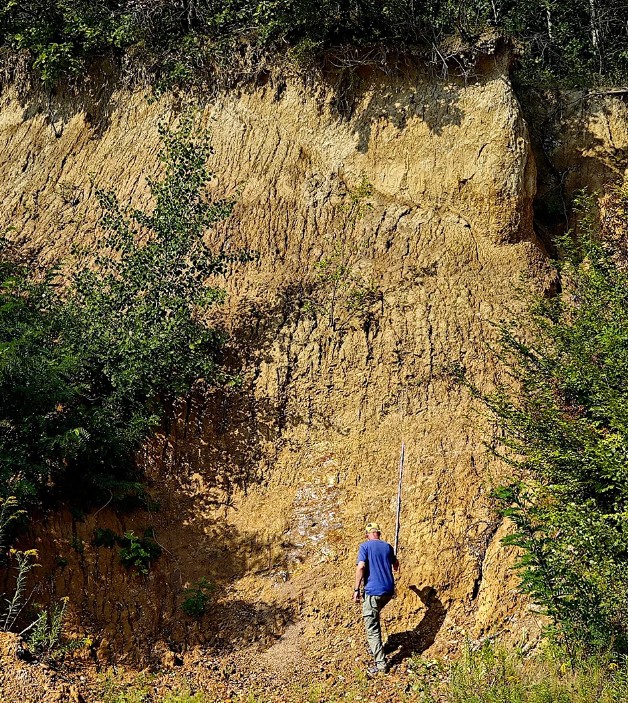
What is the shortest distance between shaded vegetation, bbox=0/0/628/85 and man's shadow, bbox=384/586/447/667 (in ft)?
28.2

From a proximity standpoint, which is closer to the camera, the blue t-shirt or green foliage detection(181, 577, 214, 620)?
the blue t-shirt

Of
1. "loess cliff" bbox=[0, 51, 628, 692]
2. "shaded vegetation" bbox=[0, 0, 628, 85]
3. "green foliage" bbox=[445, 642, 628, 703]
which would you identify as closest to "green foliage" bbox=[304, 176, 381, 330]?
"loess cliff" bbox=[0, 51, 628, 692]

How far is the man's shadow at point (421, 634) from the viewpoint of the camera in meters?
7.77

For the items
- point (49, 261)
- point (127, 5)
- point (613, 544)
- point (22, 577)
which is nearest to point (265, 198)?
point (49, 261)

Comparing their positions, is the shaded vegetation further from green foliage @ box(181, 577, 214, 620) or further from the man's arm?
green foliage @ box(181, 577, 214, 620)

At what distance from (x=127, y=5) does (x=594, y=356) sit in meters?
11.2

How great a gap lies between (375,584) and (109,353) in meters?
4.43

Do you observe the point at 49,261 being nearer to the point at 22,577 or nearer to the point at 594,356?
A: the point at 22,577

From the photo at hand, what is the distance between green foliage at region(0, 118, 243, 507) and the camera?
8281mm

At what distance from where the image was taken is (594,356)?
8.61 m

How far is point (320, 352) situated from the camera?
10695 mm

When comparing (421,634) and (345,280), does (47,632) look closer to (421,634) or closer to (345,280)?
(421,634)

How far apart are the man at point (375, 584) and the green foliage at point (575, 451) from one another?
124 centimetres

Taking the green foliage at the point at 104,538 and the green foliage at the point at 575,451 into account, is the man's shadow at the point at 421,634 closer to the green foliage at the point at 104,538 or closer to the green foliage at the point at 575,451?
the green foliage at the point at 575,451
